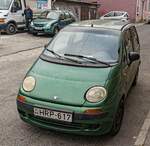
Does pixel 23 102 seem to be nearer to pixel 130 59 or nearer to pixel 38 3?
pixel 130 59

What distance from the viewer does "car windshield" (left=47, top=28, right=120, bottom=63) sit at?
5.22 metres

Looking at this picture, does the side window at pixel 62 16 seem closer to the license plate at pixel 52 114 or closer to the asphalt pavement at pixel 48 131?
the asphalt pavement at pixel 48 131

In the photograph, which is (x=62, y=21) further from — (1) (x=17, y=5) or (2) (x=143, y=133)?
(2) (x=143, y=133)

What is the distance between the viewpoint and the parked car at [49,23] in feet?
57.7

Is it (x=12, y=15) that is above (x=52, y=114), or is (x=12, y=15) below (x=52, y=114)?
above

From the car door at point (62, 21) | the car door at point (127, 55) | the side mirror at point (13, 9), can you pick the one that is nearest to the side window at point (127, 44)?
the car door at point (127, 55)

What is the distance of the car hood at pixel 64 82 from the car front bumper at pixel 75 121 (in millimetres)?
83

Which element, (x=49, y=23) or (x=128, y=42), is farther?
(x=49, y=23)

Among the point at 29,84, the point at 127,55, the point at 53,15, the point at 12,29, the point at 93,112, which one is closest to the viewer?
the point at 93,112

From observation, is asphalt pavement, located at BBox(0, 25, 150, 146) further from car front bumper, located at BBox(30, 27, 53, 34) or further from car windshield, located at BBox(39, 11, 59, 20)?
car windshield, located at BBox(39, 11, 59, 20)

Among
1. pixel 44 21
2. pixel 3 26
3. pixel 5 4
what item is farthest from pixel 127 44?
pixel 5 4

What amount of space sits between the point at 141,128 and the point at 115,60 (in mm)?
1193

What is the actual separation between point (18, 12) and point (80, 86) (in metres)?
15.0

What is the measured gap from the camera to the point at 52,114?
4270mm
